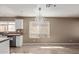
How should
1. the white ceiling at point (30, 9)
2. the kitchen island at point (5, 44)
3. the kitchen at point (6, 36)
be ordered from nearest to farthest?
the white ceiling at point (30, 9)
the kitchen at point (6, 36)
the kitchen island at point (5, 44)

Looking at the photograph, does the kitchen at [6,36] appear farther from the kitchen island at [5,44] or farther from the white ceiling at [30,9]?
the white ceiling at [30,9]

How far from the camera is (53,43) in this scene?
4.03 metres

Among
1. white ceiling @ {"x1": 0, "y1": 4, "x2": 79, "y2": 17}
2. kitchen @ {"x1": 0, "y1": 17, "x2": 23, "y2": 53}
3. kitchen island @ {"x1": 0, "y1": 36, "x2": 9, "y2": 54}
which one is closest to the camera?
white ceiling @ {"x1": 0, "y1": 4, "x2": 79, "y2": 17}

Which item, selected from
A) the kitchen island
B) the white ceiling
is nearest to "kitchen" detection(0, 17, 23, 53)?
the kitchen island

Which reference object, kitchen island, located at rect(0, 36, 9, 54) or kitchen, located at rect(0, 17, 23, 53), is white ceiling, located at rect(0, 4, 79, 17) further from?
kitchen island, located at rect(0, 36, 9, 54)

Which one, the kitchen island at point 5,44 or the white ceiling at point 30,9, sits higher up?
the white ceiling at point 30,9

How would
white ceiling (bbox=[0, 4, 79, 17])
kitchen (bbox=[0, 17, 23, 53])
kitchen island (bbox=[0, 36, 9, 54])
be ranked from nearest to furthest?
white ceiling (bbox=[0, 4, 79, 17]), kitchen (bbox=[0, 17, 23, 53]), kitchen island (bbox=[0, 36, 9, 54])

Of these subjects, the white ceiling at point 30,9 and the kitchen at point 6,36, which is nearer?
the white ceiling at point 30,9

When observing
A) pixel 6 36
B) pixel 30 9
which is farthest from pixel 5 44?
pixel 30 9

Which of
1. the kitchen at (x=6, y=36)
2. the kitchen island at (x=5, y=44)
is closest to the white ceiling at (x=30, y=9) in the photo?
the kitchen at (x=6, y=36)

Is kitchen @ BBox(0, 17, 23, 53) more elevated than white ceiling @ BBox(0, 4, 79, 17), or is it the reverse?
white ceiling @ BBox(0, 4, 79, 17)

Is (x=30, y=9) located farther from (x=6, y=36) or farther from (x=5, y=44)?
(x=5, y=44)
